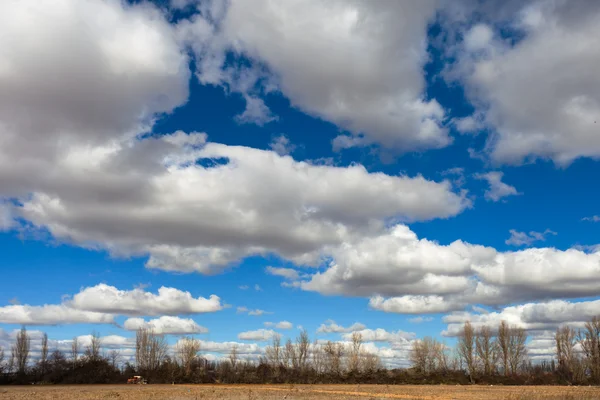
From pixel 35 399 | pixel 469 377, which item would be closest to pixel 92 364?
pixel 35 399

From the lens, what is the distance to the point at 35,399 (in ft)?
148

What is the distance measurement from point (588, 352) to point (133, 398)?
106034 millimetres

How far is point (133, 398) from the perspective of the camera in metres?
44.8

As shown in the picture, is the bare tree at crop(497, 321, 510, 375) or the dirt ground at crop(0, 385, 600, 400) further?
the bare tree at crop(497, 321, 510, 375)

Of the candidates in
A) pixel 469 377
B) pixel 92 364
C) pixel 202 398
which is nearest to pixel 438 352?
pixel 469 377

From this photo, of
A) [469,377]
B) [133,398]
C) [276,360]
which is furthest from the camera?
[276,360]

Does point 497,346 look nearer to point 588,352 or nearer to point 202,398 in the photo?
point 588,352

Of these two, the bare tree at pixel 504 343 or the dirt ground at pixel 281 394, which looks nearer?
the dirt ground at pixel 281 394

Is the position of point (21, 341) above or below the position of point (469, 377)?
above

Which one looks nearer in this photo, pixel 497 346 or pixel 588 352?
pixel 588 352

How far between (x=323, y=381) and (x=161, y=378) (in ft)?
95.9

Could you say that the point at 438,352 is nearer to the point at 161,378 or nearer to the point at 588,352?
the point at 588,352

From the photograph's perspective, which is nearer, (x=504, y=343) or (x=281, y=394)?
(x=281, y=394)

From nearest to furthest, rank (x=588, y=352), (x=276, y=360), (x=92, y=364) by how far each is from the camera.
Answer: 1. (x=92, y=364)
2. (x=588, y=352)
3. (x=276, y=360)
